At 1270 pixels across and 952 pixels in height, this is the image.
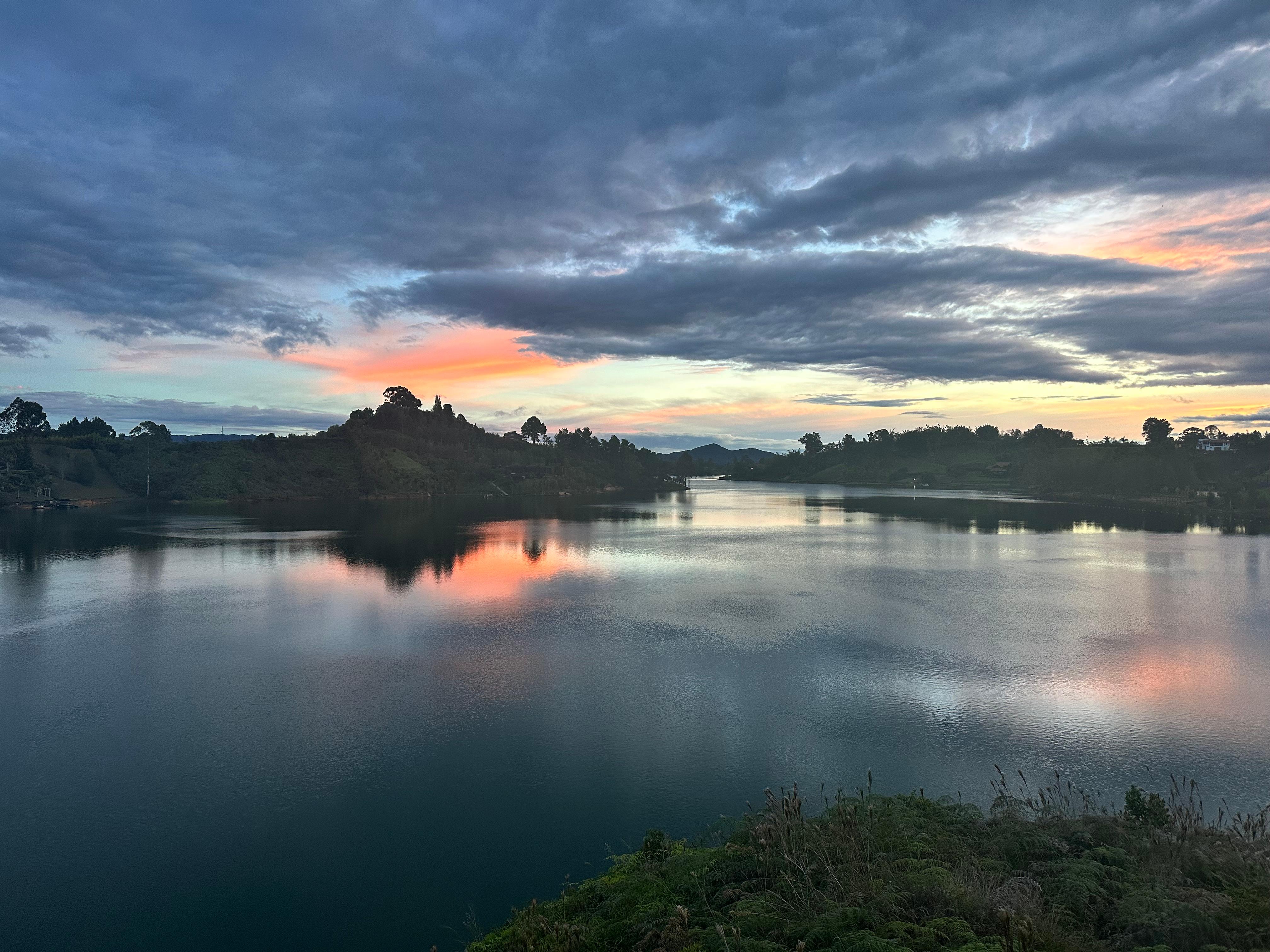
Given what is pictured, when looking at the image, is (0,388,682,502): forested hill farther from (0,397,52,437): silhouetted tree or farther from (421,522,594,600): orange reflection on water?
(421,522,594,600): orange reflection on water

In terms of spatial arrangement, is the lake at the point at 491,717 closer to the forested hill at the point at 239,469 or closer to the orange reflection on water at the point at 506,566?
the orange reflection on water at the point at 506,566

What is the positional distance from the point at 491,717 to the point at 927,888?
14.8m

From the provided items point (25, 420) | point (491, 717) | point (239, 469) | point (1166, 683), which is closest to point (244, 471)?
point (239, 469)

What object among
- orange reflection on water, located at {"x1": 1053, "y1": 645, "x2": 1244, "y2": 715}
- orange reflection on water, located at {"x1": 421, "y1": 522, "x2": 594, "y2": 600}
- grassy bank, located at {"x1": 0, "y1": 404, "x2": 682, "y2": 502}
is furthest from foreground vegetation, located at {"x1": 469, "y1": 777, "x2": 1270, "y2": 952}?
grassy bank, located at {"x1": 0, "y1": 404, "x2": 682, "y2": 502}

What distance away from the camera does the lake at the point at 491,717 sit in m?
13.2

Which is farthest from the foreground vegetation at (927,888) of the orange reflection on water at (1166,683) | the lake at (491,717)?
the orange reflection on water at (1166,683)

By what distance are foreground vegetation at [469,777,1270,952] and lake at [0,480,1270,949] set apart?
3.03 metres

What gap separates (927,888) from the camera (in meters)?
8.60

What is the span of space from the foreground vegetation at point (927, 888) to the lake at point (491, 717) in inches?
119

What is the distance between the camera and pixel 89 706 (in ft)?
72.1

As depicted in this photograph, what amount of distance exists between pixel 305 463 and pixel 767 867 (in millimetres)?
178557

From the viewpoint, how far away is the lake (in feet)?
43.4

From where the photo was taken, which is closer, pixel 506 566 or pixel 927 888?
pixel 927 888

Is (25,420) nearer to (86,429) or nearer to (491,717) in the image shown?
(86,429)
